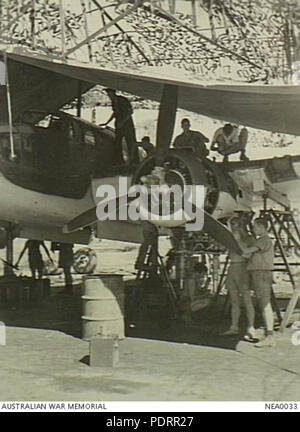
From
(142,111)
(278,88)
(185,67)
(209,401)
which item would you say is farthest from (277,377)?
(142,111)

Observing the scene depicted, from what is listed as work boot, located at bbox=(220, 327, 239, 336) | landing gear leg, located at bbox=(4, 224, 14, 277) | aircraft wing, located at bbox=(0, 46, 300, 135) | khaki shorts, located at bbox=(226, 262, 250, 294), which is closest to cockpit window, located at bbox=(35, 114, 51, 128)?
aircraft wing, located at bbox=(0, 46, 300, 135)

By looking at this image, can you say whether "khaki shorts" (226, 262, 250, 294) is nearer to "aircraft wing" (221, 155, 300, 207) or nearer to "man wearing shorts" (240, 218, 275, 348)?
"man wearing shorts" (240, 218, 275, 348)

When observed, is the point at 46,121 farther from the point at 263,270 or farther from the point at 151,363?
the point at 151,363

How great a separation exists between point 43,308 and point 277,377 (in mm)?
5793

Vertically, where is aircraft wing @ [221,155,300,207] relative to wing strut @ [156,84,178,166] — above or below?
below

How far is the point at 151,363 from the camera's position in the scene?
23.8 feet

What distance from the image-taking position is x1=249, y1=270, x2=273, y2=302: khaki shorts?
821cm

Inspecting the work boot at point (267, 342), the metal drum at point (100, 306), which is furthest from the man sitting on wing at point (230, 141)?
the work boot at point (267, 342)

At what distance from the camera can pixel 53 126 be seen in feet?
32.2

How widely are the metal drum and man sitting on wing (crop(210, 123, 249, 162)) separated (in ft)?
11.0

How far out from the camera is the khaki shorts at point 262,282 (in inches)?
323

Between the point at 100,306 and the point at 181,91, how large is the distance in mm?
2914

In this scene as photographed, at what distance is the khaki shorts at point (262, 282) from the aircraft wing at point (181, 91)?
198 cm

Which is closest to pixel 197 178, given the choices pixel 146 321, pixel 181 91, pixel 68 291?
pixel 181 91
